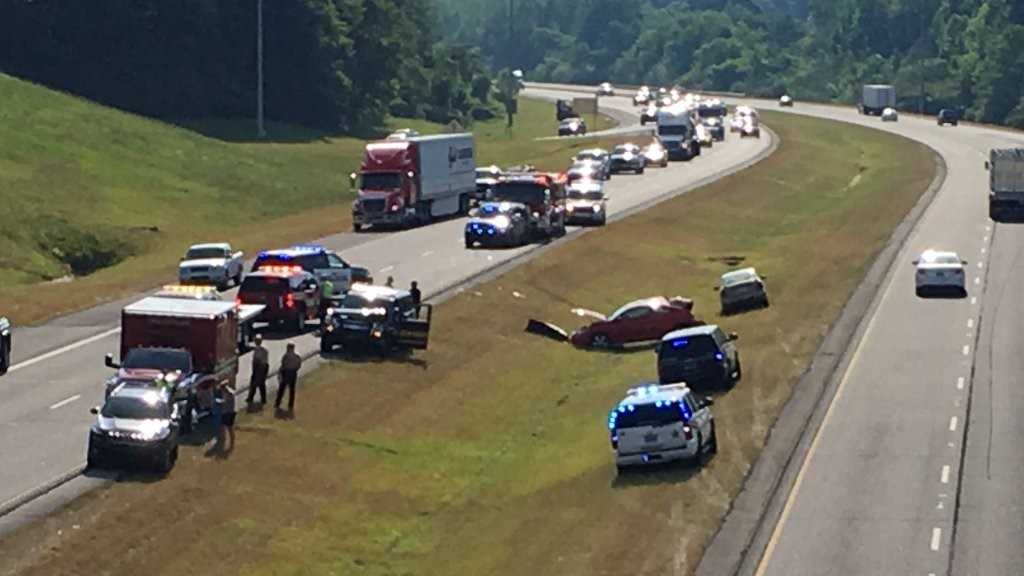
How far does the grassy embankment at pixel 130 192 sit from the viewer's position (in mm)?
78625

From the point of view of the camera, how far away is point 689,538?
3822 cm

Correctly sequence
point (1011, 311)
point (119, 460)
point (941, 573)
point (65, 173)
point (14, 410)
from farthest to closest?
point (65, 173) → point (1011, 311) → point (14, 410) → point (119, 460) → point (941, 573)

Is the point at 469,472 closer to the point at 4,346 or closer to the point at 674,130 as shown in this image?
the point at 4,346

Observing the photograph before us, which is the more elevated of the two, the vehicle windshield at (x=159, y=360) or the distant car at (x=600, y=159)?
the vehicle windshield at (x=159, y=360)

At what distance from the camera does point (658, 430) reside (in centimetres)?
4362

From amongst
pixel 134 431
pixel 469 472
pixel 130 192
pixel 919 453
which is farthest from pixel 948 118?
pixel 134 431

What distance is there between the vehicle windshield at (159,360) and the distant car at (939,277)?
34129 millimetres

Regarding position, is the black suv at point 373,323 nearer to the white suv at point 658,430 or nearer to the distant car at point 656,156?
the white suv at point 658,430

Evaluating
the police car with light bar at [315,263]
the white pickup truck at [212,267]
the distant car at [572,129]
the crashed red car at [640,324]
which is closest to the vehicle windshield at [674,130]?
the distant car at [572,129]

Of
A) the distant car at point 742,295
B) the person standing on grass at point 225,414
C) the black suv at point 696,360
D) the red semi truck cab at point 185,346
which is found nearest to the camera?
the red semi truck cab at point 185,346

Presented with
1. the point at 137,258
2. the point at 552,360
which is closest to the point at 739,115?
the point at 137,258

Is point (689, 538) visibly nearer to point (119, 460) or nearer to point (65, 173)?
point (119, 460)

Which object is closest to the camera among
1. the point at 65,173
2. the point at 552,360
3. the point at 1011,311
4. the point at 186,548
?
the point at 186,548

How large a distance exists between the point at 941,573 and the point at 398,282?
37.7 meters
